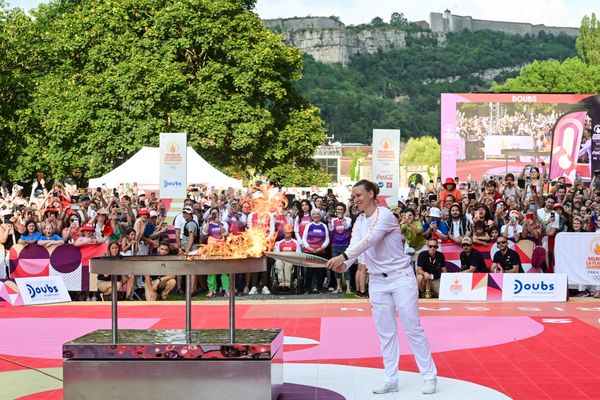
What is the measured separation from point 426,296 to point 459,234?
4.76 feet

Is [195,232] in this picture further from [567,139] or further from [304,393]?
[567,139]

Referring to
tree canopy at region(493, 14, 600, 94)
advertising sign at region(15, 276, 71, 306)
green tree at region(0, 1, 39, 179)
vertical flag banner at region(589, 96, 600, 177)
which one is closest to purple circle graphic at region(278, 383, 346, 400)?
advertising sign at region(15, 276, 71, 306)

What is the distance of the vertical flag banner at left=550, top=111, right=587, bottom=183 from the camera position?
1965 inches

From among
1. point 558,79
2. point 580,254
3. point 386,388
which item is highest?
point 558,79

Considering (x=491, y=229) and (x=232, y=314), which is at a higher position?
(x=491, y=229)

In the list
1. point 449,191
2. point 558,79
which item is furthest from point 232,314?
point 558,79

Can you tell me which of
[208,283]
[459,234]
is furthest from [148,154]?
[459,234]

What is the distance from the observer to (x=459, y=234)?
20.2 m

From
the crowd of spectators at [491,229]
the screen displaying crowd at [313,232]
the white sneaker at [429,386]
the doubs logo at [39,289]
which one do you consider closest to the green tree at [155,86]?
the screen displaying crowd at [313,232]

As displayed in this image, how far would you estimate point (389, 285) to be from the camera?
9.75 m

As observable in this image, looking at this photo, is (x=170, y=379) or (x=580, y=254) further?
(x=580, y=254)

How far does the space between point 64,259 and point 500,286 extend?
8867 millimetres

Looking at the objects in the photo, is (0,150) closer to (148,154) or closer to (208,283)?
(148,154)

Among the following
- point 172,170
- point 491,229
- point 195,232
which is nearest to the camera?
point 491,229
